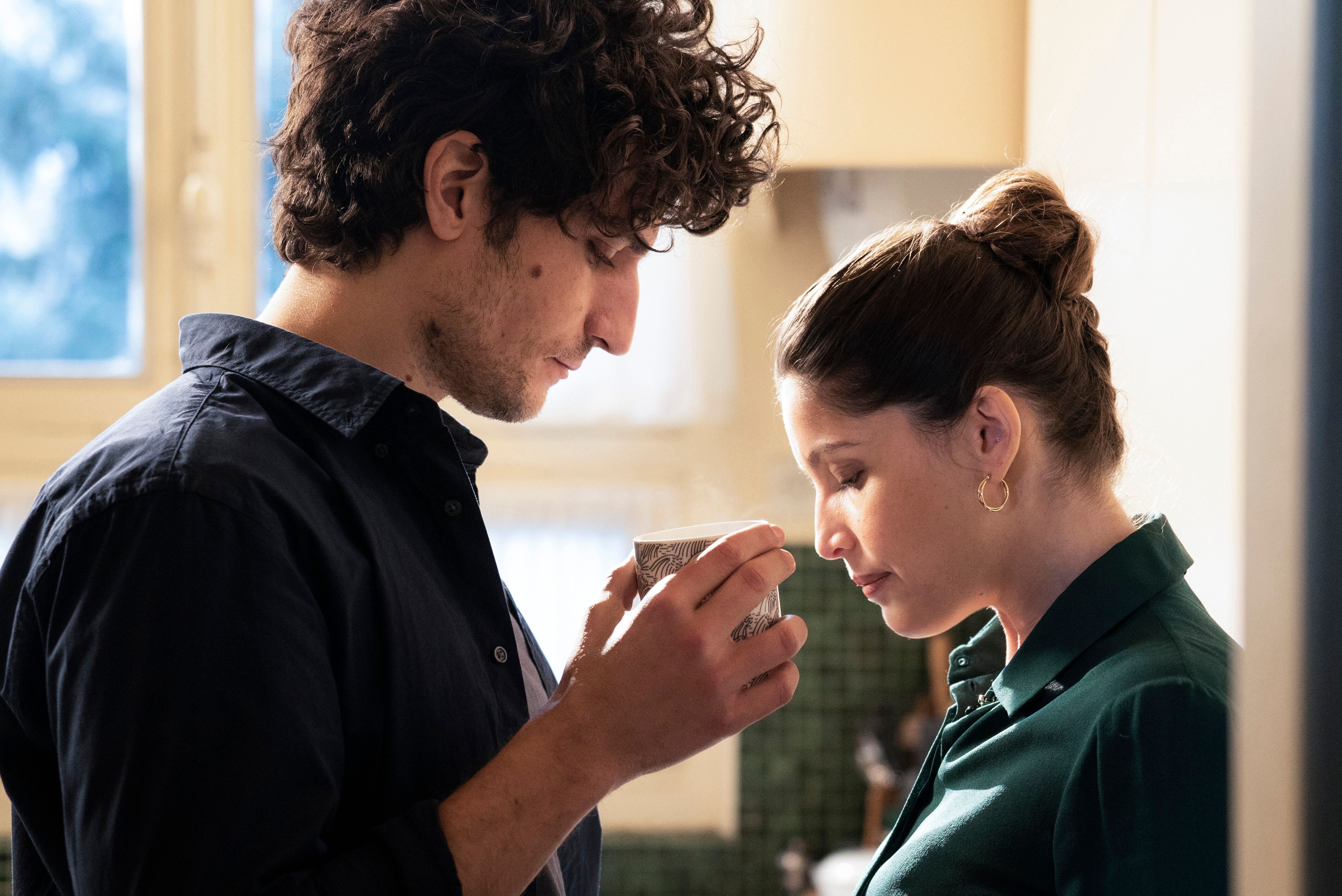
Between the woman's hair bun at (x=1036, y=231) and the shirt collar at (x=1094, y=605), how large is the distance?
0.78ft

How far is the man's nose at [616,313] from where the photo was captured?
0.99 m

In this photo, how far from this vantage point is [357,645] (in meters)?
0.73

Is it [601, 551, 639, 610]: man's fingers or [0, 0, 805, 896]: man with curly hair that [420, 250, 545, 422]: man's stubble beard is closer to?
[0, 0, 805, 896]: man with curly hair

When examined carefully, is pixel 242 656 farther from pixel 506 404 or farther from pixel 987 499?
pixel 987 499

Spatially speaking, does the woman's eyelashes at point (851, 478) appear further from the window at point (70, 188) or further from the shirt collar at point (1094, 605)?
the window at point (70, 188)

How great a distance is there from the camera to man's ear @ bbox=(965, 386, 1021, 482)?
3.19ft

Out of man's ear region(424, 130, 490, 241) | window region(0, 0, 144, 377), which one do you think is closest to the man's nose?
man's ear region(424, 130, 490, 241)

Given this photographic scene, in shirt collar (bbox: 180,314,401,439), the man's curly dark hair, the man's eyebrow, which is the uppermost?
the man's curly dark hair

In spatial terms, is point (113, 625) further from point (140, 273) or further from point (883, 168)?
point (140, 273)

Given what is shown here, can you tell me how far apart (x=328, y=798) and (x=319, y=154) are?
1.77 ft

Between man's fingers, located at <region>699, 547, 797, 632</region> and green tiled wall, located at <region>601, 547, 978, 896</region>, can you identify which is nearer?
man's fingers, located at <region>699, 547, 797, 632</region>

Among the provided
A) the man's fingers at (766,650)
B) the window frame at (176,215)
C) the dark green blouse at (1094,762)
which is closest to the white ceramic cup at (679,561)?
the man's fingers at (766,650)

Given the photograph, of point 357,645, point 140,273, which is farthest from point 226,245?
point 357,645

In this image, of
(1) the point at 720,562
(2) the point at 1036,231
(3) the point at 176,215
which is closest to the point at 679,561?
(1) the point at 720,562
